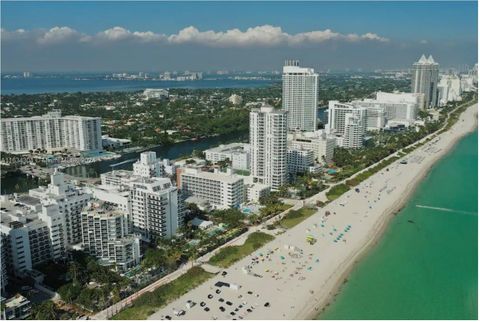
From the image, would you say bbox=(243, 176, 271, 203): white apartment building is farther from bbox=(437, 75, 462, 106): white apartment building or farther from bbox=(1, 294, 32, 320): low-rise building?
bbox=(437, 75, 462, 106): white apartment building

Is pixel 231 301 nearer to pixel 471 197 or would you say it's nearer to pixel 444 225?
pixel 444 225

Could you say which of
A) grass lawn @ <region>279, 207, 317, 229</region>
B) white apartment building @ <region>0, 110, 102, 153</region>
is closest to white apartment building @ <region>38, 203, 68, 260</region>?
grass lawn @ <region>279, 207, 317, 229</region>

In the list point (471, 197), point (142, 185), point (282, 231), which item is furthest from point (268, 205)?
point (471, 197)

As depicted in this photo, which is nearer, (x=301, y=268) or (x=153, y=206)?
(x=301, y=268)

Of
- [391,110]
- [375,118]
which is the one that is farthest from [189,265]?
[391,110]

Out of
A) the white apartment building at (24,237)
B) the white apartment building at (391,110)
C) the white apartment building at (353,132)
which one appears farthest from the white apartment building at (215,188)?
the white apartment building at (391,110)

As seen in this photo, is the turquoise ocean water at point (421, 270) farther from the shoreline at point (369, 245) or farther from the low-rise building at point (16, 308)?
the low-rise building at point (16, 308)

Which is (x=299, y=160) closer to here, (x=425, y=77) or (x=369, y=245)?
(x=369, y=245)
